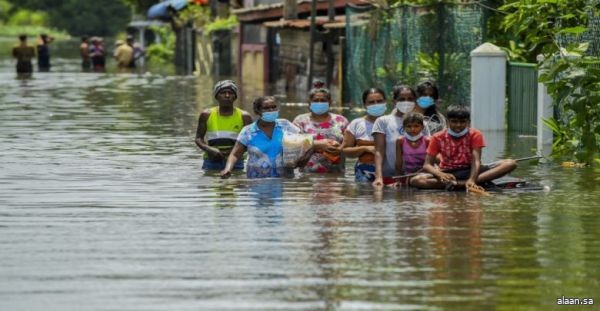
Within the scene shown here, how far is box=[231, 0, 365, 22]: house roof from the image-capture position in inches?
1639

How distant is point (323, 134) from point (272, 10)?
103ft

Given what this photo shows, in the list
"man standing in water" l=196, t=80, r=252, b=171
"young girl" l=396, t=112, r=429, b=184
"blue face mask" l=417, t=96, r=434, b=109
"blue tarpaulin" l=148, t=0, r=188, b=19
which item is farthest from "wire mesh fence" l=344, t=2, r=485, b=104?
"blue tarpaulin" l=148, t=0, r=188, b=19

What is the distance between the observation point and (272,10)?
47781mm

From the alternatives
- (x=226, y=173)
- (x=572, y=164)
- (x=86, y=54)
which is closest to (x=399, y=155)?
(x=226, y=173)

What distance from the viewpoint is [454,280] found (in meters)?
9.92

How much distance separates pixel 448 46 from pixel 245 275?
56.3ft

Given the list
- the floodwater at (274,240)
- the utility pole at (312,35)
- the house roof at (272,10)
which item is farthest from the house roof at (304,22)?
the floodwater at (274,240)

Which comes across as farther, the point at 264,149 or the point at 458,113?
the point at 264,149

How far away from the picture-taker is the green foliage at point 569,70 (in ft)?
53.5

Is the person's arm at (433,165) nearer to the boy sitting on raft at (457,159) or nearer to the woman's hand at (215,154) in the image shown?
the boy sitting on raft at (457,159)

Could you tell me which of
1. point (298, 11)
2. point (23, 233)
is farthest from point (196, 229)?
point (298, 11)

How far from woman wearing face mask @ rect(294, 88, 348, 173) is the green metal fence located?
6.80 m

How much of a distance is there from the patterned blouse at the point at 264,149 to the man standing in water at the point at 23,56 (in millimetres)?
37176

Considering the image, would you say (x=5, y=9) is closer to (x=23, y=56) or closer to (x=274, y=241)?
(x=23, y=56)
